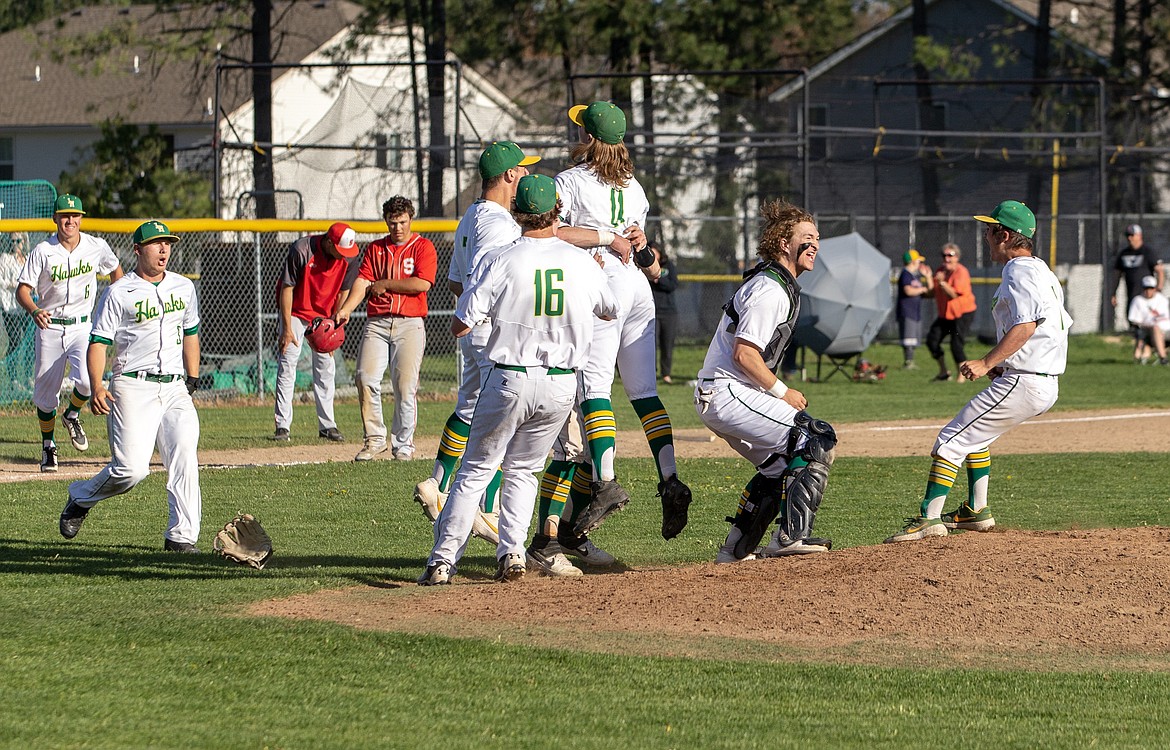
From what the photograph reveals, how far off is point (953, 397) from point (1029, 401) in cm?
1039

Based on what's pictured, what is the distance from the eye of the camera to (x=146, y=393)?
835 cm

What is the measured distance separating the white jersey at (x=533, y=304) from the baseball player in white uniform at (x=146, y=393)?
2443 mm

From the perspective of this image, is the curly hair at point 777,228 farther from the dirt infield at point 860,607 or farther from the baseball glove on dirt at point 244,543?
the baseball glove on dirt at point 244,543

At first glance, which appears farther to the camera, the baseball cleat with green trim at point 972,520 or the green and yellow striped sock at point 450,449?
the baseball cleat with green trim at point 972,520

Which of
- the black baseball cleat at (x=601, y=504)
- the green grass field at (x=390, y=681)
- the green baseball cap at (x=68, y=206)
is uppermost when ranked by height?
the green baseball cap at (x=68, y=206)

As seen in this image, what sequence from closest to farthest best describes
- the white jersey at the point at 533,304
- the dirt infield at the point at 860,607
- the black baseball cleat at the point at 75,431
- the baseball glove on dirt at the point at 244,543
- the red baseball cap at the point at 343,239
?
1. the dirt infield at the point at 860,607
2. the white jersey at the point at 533,304
3. the baseball glove on dirt at the point at 244,543
4. the black baseball cleat at the point at 75,431
5. the red baseball cap at the point at 343,239

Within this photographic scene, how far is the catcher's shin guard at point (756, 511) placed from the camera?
7.53m

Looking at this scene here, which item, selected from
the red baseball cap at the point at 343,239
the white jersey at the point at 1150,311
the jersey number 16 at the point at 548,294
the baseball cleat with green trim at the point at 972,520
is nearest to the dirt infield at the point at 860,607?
the baseball cleat with green trim at the point at 972,520

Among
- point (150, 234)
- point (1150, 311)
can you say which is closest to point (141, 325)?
point (150, 234)

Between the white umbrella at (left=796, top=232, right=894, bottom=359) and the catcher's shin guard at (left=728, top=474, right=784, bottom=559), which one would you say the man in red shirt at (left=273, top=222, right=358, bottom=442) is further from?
the white umbrella at (left=796, top=232, right=894, bottom=359)

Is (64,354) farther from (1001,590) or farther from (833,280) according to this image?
(833,280)

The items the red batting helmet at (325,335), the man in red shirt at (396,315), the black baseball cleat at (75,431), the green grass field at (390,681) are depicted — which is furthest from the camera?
the black baseball cleat at (75,431)

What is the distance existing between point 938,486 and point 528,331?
286 cm

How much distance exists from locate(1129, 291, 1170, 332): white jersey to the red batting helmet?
46.6 feet
